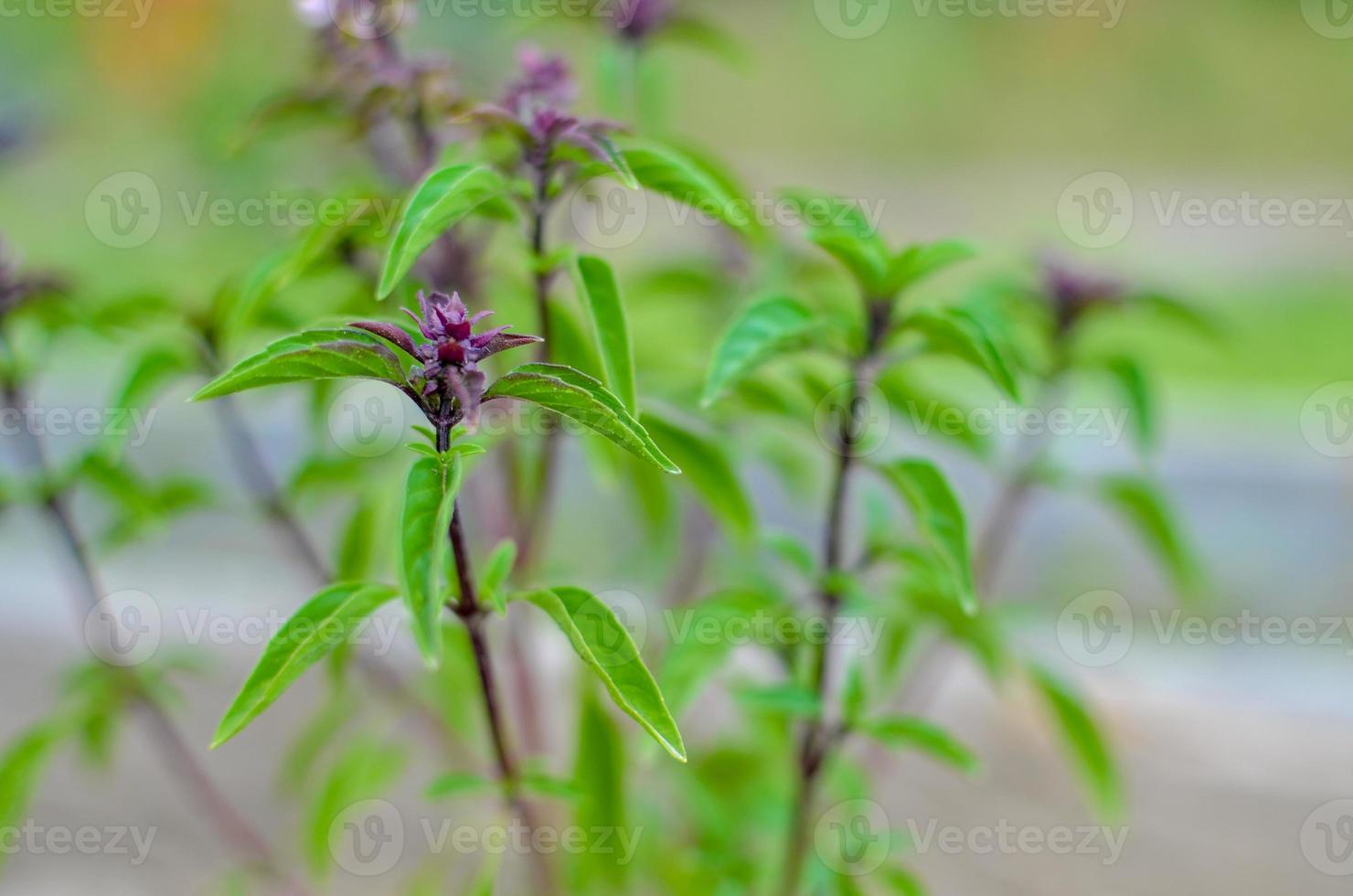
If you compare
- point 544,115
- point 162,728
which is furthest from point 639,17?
point 162,728

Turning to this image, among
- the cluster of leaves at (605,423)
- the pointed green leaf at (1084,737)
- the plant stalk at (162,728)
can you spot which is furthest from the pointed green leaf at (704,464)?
the plant stalk at (162,728)

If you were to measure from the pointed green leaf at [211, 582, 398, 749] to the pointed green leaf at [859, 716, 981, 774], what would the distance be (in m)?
0.26

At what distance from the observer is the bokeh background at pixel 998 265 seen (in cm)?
116

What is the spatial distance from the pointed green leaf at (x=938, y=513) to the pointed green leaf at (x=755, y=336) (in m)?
0.08

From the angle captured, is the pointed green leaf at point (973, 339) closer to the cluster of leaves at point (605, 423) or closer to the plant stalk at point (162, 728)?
the cluster of leaves at point (605, 423)

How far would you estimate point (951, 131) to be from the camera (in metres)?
3.14

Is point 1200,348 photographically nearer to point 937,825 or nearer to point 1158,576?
point 1158,576

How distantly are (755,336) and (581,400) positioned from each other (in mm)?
135

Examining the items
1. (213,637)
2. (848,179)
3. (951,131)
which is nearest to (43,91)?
(213,637)

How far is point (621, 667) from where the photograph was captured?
14.4 inches

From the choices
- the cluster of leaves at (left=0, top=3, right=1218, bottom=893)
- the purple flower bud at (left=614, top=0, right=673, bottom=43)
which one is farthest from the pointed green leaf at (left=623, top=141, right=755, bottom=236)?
the purple flower bud at (left=614, top=0, right=673, bottom=43)

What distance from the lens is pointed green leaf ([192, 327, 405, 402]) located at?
33cm

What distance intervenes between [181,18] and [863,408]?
9.12ft

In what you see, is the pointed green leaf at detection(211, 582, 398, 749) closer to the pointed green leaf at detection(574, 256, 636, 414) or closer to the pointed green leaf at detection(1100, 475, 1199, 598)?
the pointed green leaf at detection(574, 256, 636, 414)
